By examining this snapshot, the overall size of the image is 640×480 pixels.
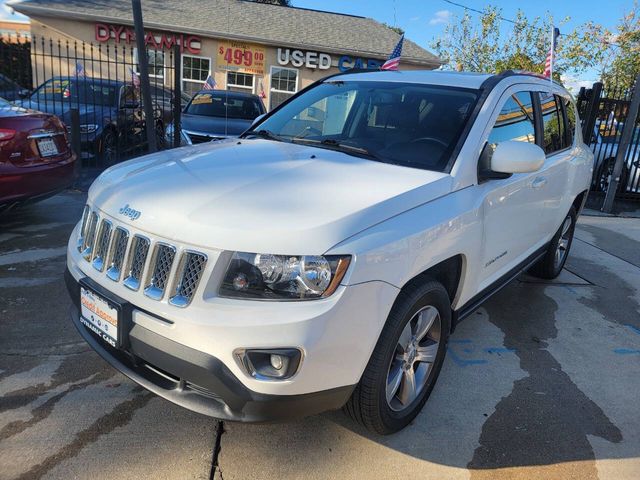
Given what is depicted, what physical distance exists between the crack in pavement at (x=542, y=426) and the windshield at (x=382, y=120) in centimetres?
145

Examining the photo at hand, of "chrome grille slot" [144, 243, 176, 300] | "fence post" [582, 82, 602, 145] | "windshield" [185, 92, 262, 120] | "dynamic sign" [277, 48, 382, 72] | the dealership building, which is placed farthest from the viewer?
"dynamic sign" [277, 48, 382, 72]

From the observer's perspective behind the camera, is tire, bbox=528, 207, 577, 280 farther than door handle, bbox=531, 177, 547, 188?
Yes

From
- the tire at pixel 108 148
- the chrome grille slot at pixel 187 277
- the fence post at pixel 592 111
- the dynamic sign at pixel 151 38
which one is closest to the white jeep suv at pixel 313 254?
the chrome grille slot at pixel 187 277

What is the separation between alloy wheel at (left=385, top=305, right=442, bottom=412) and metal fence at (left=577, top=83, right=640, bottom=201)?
8.21m

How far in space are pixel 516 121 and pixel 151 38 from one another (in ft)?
58.8

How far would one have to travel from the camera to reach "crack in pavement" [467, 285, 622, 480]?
8.11 feet

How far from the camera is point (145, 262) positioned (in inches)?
83.0

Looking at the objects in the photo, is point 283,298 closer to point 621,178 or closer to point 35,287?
point 35,287

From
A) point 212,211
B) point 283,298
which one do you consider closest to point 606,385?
point 283,298

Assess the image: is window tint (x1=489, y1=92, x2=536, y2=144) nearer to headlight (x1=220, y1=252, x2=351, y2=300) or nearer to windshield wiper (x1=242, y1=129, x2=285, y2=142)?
windshield wiper (x1=242, y1=129, x2=285, y2=142)

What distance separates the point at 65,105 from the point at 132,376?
8828 mm

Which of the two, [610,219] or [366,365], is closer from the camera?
[366,365]

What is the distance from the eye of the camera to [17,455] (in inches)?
90.3

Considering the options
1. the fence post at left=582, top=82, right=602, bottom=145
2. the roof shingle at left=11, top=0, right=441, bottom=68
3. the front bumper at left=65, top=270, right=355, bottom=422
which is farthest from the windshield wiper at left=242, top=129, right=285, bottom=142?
the roof shingle at left=11, top=0, right=441, bottom=68
